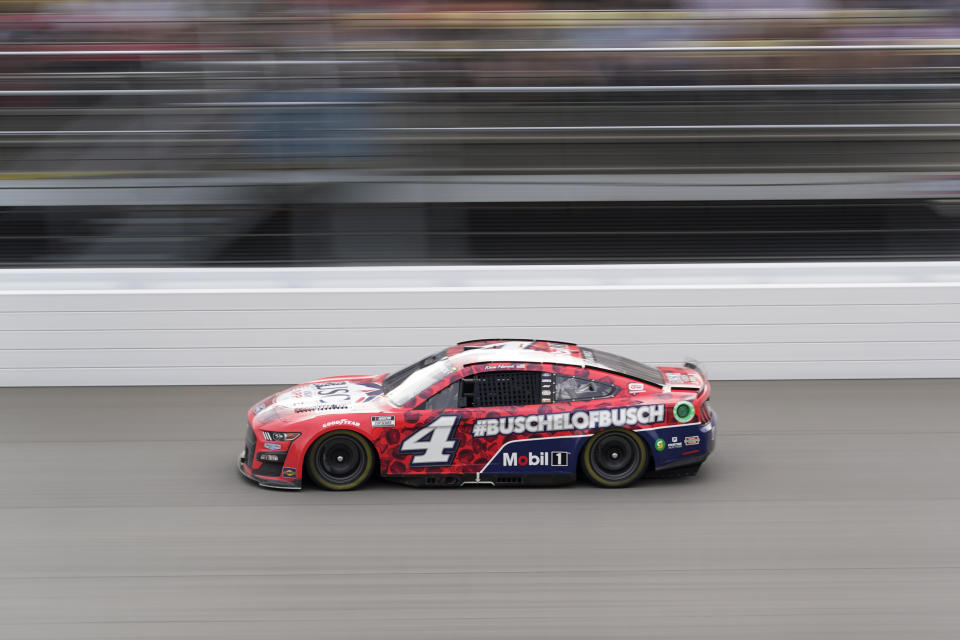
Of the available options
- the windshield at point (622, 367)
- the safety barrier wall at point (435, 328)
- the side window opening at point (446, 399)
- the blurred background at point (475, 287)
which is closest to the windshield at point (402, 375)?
the side window opening at point (446, 399)

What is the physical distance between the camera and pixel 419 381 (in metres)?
7.04

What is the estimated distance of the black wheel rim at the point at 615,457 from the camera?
6.91m

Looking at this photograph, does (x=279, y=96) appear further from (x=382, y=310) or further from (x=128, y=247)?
(x=382, y=310)

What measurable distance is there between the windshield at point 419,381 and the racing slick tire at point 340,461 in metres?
0.39

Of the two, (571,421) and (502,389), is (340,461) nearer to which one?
(502,389)

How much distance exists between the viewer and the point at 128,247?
37.5ft

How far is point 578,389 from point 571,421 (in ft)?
0.75

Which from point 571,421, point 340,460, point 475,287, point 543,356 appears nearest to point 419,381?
point 340,460

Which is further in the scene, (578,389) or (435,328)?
(435,328)

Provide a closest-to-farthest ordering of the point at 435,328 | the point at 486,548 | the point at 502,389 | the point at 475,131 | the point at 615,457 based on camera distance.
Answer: the point at 486,548 → the point at 502,389 → the point at 615,457 → the point at 435,328 → the point at 475,131

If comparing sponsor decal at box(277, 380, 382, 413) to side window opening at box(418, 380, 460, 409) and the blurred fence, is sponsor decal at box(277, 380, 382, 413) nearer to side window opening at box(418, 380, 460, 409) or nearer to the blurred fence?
side window opening at box(418, 380, 460, 409)

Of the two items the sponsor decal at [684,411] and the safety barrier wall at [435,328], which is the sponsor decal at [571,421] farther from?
the safety barrier wall at [435,328]

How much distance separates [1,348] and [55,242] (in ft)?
6.02

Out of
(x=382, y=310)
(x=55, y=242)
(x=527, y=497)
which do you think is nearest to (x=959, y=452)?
(x=527, y=497)
